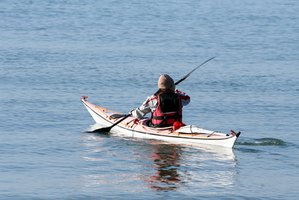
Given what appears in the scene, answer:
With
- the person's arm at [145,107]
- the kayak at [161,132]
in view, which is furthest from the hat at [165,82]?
the kayak at [161,132]

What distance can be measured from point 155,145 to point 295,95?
6.65 m

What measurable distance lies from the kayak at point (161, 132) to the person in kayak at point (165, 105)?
16cm

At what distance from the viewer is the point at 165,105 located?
50.7 feet

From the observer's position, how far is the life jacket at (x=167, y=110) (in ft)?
50.6

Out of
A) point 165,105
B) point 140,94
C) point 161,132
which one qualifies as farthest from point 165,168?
point 140,94

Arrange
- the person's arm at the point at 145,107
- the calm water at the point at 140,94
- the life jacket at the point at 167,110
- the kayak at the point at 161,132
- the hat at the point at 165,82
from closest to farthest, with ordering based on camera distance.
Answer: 1. the calm water at the point at 140,94
2. the kayak at the point at 161,132
3. the hat at the point at 165,82
4. the life jacket at the point at 167,110
5. the person's arm at the point at 145,107

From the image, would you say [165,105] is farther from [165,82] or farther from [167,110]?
[165,82]

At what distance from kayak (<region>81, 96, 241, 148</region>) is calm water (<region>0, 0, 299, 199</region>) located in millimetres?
211

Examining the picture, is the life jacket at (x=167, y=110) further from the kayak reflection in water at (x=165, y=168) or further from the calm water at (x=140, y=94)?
the kayak reflection in water at (x=165, y=168)

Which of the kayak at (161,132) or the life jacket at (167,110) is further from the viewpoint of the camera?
the life jacket at (167,110)

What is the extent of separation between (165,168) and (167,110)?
2.19 metres

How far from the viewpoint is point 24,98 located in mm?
19703

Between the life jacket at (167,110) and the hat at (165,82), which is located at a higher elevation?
the hat at (165,82)

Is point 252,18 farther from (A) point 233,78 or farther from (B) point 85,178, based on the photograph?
(B) point 85,178
